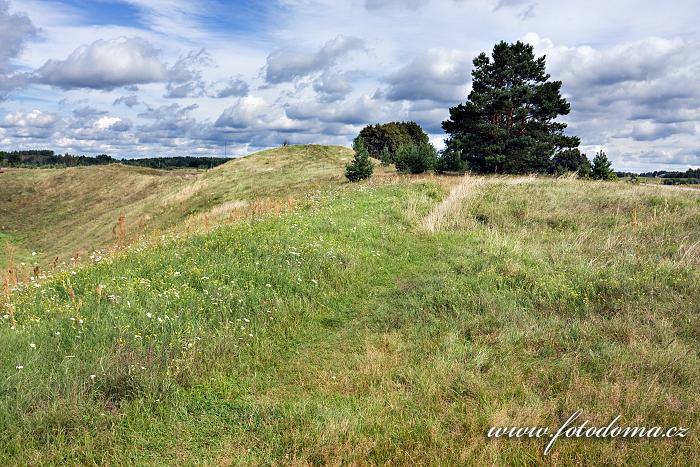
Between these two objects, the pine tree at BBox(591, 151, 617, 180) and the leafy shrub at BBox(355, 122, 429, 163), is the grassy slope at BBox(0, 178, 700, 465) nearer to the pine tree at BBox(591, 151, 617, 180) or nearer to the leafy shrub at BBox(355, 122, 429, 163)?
the pine tree at BBox(591, 151, 617, 180)

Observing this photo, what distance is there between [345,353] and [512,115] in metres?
32.6

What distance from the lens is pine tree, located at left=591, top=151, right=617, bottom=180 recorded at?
28.4 metres

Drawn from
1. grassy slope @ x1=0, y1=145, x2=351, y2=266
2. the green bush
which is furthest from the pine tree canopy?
grassy slope @ x1=0, y1=145, x2=351, y2=266

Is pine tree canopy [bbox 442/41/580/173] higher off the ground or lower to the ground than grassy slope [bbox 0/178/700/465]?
higher

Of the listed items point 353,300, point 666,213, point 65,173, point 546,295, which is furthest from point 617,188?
point 65,173

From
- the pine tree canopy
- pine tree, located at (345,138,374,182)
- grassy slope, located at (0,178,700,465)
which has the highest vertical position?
the pine tree canopy

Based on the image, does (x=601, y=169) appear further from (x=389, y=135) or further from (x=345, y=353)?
(x=389, y=135)

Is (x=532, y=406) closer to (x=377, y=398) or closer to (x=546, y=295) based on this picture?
(x=377, y=398)

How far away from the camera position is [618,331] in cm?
638

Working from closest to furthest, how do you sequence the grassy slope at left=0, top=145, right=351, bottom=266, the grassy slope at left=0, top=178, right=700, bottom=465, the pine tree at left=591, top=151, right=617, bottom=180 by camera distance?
the grassy slope at left=0, top=178, right=700, bottom=465 < the pine tree at left=591, top=151, right=617, bottom=180 < the grassy slope at left=0, top=145, right=351, bottom=266

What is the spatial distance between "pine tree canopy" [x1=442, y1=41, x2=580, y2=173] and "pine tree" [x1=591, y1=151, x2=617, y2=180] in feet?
15.4

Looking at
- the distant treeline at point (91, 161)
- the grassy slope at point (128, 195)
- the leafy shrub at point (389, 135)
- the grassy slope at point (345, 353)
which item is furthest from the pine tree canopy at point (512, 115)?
the distant treeline at point (91, 161)

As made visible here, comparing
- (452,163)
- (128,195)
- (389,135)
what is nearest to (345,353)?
(452,163)

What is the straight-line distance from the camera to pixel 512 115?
34156 mm
